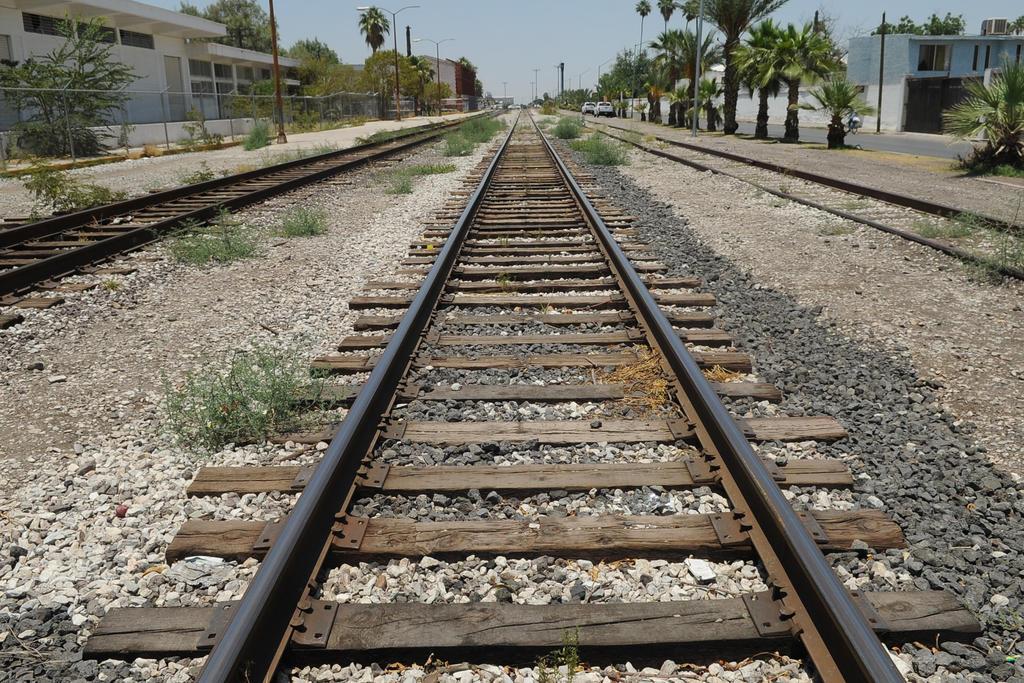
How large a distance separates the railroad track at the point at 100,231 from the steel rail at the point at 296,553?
4456 millimetres

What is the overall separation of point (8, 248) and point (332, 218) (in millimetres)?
4428

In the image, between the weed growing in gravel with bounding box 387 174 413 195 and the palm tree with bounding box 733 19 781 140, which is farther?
the palm tree with bounding box 733 19 781 140

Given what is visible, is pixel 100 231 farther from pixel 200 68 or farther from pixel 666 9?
pixel 666 9

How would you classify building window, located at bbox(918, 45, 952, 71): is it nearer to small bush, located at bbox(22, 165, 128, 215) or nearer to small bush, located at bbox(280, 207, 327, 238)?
small bush, located at bbox(280, 207, 327, 238)

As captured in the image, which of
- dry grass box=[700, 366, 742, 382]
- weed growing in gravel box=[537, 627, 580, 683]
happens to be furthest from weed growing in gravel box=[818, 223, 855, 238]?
weed growing in gravel box=[537, 627, 580, 683]

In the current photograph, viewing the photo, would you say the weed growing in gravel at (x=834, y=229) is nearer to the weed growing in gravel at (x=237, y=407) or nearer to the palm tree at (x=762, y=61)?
the weed growing in gravel at (x=237, y=407)

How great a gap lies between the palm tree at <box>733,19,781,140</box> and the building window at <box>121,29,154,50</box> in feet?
98.9

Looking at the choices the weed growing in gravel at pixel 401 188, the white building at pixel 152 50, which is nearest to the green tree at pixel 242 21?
the white building at pixel 152 50

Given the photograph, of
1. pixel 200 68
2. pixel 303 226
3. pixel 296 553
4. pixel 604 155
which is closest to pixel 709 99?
pixel 604 155

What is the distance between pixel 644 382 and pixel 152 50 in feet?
152

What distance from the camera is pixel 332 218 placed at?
12625mm

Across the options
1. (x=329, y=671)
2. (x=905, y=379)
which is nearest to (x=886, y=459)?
(x=905, y=379)

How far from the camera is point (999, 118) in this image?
18.7m

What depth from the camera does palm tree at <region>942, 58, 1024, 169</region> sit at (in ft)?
60.4
